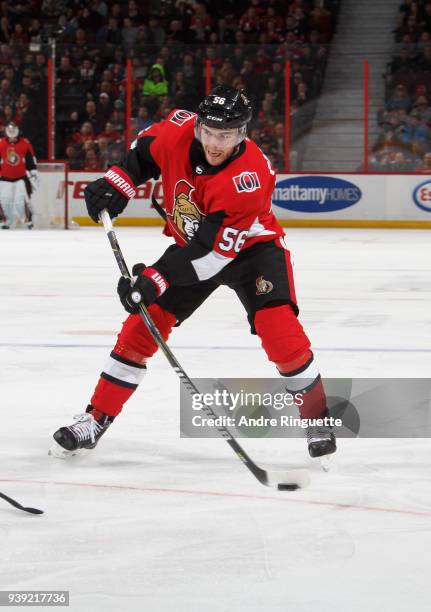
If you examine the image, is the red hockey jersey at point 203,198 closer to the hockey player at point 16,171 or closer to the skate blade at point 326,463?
the skate blade at point 326,463

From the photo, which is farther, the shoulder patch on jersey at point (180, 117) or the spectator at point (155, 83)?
the spectator at point (155, 83)

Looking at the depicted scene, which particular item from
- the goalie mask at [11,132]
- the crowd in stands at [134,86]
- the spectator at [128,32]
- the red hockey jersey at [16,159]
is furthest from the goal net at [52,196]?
the spectator at [128,32]

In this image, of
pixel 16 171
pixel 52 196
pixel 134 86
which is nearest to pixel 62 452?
pixel 16 171

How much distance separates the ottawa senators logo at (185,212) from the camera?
3236 millimetres

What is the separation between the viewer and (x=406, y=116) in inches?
538

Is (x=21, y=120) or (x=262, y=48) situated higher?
(x=262, y=48)

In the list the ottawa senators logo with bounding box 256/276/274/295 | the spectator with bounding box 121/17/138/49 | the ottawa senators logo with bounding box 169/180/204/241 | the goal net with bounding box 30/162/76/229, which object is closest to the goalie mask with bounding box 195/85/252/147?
the ottawa senators logo with bounding box 169/180/204/241

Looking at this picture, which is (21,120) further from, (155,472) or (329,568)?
(329,568)

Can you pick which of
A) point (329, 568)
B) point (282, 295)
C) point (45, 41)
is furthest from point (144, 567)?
point (45, 41)

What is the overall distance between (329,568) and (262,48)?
12052 millimetres

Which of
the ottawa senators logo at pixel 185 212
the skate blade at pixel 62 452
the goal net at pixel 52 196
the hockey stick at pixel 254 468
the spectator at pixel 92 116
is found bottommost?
the goal net at pixel 52 196

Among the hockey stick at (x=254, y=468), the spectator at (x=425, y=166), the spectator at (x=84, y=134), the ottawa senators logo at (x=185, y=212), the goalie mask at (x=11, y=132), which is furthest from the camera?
the spectator at (x=84, y=134)

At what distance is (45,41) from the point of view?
1505cm

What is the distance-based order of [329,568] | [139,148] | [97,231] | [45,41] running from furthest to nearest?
1. [45,41]
2. [97,231]
3. [139,148]
4. [329,568]
